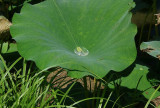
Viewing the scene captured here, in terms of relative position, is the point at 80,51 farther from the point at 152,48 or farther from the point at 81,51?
the point at 152,48

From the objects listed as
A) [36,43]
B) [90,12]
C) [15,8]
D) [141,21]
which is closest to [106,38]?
[90,12]

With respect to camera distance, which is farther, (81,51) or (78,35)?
(78,35)

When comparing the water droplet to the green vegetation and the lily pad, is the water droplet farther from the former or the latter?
the lily pad

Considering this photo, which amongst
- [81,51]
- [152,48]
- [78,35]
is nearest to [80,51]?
[81,51]

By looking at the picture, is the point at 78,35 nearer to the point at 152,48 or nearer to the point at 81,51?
the point at 81,51

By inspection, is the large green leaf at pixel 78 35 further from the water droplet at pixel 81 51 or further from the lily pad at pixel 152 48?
the lily pad at pixel 152 48

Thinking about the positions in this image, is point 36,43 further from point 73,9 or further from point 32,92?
point 73,9

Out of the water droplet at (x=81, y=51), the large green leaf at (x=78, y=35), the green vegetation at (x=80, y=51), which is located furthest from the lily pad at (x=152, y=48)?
the water droplet at (x=81, y=51)

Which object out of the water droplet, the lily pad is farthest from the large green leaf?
the lily pad

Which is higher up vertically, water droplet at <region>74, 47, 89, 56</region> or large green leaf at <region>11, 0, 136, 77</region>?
large green leaf at <region>11, 0, 136, 77</region>
